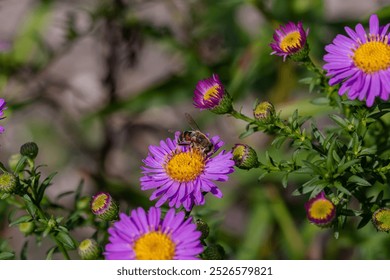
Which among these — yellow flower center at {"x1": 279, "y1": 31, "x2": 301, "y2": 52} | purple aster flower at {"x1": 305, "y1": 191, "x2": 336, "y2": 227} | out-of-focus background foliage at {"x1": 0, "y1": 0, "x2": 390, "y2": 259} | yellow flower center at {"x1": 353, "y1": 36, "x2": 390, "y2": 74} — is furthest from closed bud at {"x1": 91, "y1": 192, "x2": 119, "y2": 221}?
out-of-focus background foliage at {"x1": 0, "y1": 0, "x2": 390, "y2": 259}

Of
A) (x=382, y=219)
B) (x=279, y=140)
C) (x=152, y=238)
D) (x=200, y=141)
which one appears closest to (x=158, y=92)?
(x=200, y=141)

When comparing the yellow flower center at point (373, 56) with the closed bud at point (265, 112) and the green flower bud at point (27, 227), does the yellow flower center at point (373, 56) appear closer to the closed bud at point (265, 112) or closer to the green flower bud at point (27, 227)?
the closed bud at point (265, 112)

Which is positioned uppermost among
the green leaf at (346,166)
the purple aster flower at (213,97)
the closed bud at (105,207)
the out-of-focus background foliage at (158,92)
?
the out-of-focus background foliage at (158,92)

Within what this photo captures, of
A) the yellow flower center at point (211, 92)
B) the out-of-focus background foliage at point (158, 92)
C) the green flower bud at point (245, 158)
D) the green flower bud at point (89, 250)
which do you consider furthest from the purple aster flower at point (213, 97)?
the out-of-focus background foliage at point (158, 92)

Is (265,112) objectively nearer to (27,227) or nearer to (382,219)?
(382,219)

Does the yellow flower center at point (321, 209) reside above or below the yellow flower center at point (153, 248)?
above

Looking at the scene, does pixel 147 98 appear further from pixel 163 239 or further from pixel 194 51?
pixel 163 239
